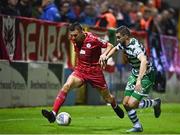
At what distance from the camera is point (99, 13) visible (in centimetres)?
2691

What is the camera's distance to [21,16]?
2144 cm

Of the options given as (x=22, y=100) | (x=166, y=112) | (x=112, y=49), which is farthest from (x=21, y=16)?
(x=112, y=49)

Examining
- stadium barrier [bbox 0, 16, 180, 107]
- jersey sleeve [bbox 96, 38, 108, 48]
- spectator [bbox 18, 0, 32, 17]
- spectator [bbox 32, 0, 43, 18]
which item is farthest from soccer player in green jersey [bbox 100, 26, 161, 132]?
spectator [bbox 32, 0, 43, 18]

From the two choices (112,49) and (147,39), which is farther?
(147,39)

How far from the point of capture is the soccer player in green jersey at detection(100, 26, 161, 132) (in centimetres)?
1408

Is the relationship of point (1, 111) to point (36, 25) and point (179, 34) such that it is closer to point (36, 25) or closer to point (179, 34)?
point (36, 25)

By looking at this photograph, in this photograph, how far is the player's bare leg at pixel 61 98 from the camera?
14.7 meters

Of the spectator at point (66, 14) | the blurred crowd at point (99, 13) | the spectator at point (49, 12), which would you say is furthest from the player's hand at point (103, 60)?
the spectator at point (66, 14)

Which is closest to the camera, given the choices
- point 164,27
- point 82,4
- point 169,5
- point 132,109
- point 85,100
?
point 132,109

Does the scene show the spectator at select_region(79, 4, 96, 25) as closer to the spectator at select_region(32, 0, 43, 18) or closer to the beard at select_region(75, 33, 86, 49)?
the spectator at select_region(32, 0, 43, 18)

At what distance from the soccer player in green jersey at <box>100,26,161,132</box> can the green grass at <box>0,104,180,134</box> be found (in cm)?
49

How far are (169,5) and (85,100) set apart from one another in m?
12.9

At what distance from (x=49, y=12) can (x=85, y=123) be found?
7.43 meters

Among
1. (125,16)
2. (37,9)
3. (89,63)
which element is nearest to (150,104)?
(89,63)
